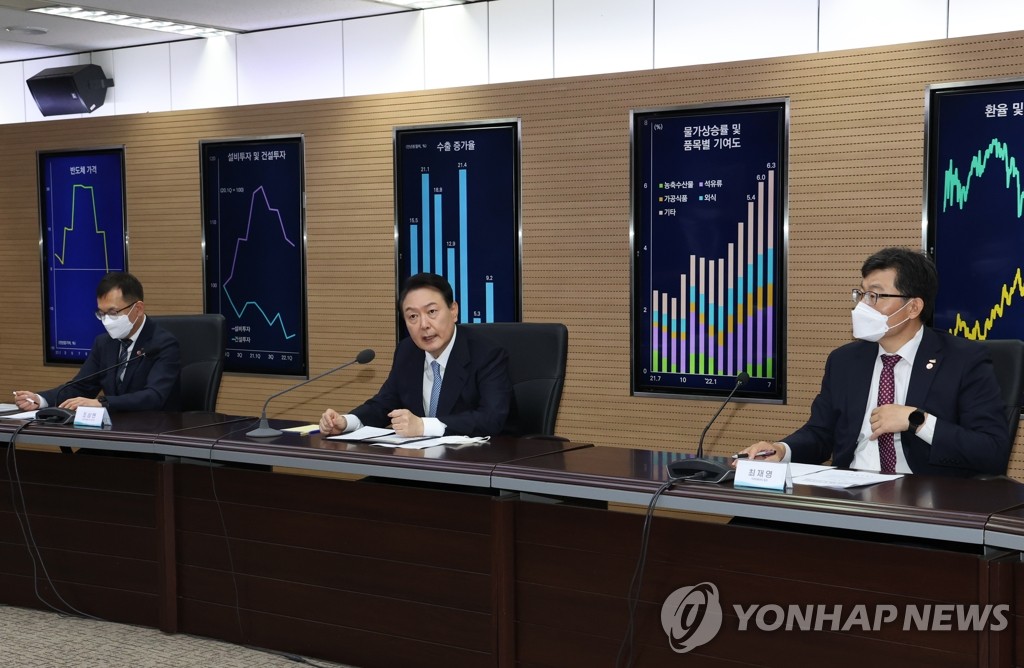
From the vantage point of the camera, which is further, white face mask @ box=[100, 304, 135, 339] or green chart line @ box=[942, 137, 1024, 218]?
white face mask @ box=[100, 304, 135, 339]

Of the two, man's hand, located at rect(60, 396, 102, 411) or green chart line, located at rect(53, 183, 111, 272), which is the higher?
green chart line, located at rect(53, 183, 111, 272)

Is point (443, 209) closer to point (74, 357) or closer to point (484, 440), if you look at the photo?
point (484, 440)

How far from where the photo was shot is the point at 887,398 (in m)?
3.28

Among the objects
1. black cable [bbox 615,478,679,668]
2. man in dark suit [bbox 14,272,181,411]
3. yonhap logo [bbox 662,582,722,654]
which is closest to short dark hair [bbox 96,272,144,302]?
man in dark suit [bbox 14,272,181,411]

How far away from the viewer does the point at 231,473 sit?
3.70m

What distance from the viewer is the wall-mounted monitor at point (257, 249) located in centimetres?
609

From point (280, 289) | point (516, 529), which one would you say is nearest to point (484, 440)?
point (516, 529)

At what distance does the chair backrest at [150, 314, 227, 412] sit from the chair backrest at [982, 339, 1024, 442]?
2.97m

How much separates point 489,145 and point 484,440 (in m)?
2.28

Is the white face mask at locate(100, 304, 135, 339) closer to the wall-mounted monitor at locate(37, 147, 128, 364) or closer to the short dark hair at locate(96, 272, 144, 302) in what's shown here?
the short dark hair at locate(96, 272, 144, 302)

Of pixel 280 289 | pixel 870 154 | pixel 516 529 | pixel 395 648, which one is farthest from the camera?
pixel 280 289

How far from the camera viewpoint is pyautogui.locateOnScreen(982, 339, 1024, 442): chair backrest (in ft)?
11.0

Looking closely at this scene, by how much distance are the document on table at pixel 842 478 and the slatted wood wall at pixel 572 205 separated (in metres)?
1.85

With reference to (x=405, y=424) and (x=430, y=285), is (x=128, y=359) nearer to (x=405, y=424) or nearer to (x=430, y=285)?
(x=430, y=285)
